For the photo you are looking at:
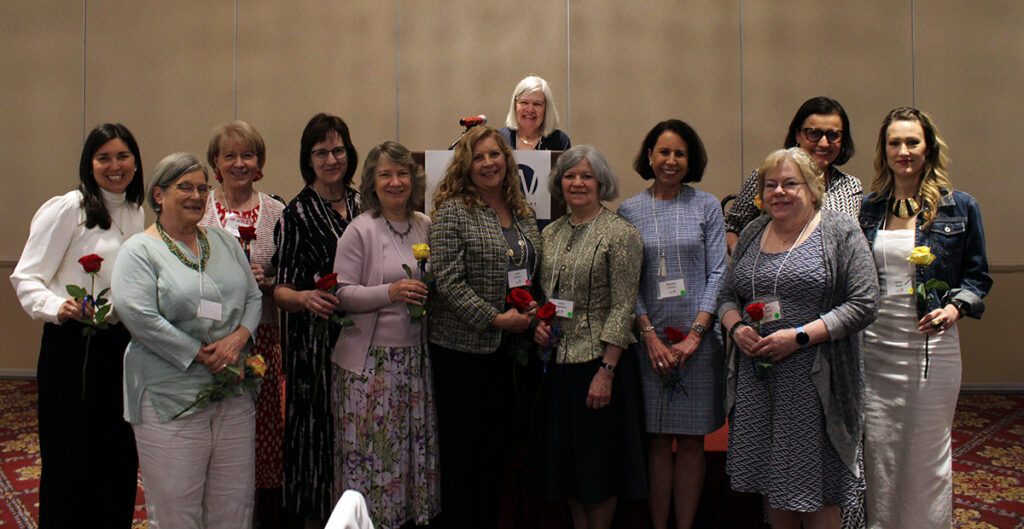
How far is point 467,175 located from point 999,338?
213 inches

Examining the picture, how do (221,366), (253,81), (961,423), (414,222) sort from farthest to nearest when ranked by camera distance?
(253,81) < (961,423) < (414,222) < (221,366)

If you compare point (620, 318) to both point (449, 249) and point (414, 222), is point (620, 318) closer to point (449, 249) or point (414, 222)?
point (449, 249)

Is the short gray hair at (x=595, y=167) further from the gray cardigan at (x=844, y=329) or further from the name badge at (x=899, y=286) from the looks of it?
the name badge at (x=899, y=286)

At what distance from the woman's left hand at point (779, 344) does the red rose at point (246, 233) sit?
2.02 meters

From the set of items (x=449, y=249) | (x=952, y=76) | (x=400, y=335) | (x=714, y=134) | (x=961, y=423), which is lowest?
(x=961, y=423)

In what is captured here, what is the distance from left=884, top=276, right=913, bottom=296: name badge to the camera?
2.66 meters

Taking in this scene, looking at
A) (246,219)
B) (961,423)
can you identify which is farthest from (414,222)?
(961,423)

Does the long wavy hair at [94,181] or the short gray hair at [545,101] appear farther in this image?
the short gray hair at [545,101]

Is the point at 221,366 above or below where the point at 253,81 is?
below

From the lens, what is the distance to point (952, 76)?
5.87 m

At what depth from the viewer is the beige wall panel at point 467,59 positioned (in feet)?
20.1

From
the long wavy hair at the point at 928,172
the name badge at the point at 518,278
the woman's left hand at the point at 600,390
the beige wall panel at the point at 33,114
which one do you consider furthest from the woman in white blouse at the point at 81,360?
the beige wall panel at the point at 33,114

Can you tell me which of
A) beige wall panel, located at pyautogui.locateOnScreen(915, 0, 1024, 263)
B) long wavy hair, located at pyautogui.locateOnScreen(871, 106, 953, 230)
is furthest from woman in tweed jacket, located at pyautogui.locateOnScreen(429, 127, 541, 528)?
beige wall panel, located at pyautogui.locateOnScreen(915, 0, 1024, 263)

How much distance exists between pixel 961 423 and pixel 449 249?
4409 mm
